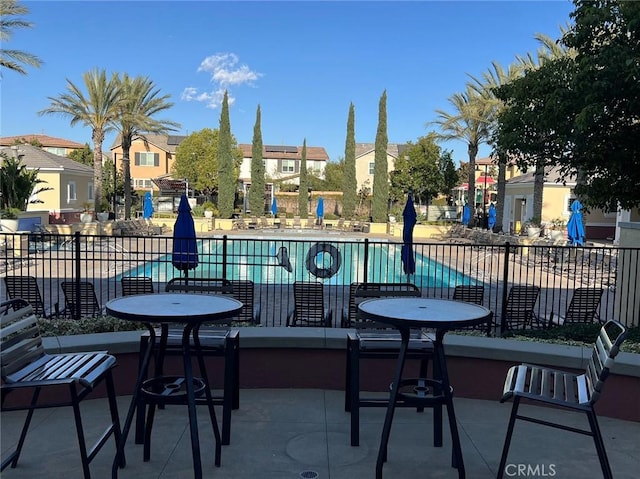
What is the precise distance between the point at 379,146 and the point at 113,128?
1939cm

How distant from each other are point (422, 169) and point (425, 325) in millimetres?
42799

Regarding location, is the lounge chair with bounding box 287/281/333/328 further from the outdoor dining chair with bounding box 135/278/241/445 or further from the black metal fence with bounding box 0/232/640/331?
the outdoor dining chair with bounding box 135/278/241/445

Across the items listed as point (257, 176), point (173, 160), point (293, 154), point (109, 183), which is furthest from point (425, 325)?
point (293, 154)

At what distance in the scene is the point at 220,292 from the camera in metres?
5.15

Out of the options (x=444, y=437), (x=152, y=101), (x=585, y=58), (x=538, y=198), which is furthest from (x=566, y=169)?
(x=152, y=101)

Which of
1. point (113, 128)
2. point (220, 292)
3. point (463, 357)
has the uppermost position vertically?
point (113, 128)

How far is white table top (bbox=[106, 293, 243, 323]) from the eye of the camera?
3232mm

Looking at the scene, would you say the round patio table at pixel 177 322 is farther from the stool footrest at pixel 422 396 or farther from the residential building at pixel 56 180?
the residential building at pixel 56 180

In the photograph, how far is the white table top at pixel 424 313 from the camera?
3375 mm

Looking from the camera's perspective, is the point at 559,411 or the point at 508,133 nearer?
the point at 559,411

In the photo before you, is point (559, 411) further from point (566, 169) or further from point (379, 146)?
point (379, 146)

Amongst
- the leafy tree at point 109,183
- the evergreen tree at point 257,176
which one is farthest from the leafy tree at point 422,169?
the leafy tree at point 109,183

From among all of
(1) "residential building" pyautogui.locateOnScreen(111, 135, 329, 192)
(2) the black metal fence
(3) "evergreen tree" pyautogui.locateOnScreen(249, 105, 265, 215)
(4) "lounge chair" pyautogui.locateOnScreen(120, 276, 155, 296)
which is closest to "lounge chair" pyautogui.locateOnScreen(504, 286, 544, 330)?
(2) the black metal fence

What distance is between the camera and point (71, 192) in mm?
35906
